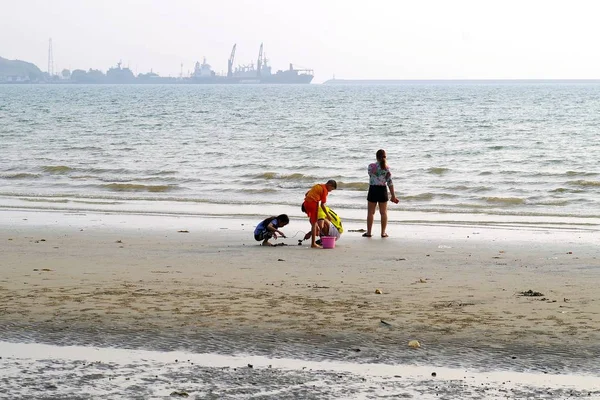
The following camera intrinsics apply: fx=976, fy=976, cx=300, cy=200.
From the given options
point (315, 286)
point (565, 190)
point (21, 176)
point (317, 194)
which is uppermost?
point (317, 194)

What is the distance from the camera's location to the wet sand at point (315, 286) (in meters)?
7.16

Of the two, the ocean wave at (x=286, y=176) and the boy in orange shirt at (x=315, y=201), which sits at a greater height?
the boy in orange shirt at (x=315, y=201)

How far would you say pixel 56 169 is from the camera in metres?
28.3

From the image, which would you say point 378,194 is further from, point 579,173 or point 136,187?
point 579,173

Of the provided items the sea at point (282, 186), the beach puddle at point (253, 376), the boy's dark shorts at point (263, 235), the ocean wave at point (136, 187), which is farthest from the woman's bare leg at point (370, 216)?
the ocean wave at point (136, 187)

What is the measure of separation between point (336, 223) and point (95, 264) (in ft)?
11.9

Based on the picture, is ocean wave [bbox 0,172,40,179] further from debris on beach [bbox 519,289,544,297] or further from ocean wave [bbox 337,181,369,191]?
debris on beach [bbox 519,289,544,297]

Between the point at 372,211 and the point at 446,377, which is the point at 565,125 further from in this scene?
the point at 446,377

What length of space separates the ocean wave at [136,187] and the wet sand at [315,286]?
916cm

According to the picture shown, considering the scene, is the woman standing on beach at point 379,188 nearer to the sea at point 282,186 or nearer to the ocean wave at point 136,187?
the sea at point 282,186

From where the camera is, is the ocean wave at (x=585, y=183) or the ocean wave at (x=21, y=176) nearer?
the ocean wave at (x=585, y=183)

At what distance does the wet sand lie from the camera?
716 cm

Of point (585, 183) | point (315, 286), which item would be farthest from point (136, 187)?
point (315, 286)

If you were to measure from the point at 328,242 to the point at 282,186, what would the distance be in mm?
12049
